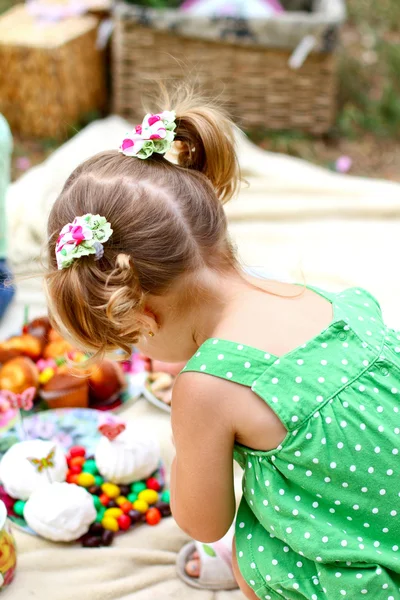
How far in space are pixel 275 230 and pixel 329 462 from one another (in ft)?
4.18

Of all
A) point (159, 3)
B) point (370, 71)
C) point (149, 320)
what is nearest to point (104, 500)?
point (149, 320)

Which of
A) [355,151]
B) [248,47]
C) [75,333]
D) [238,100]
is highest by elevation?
[75,333]

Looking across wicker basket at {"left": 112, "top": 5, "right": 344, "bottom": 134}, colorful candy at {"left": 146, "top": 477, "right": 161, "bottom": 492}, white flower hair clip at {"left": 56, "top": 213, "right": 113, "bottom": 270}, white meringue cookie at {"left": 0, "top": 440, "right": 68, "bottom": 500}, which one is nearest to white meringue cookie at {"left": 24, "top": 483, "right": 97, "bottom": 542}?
white meringue cookie at {"left": 0, "top": 440, "right": 68, "bottom": 500}

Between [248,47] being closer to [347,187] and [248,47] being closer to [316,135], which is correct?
[316,135]

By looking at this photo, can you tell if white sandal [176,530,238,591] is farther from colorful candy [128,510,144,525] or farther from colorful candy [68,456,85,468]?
colorful candy [68,456,85,468]

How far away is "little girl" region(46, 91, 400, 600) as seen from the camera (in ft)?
3.01

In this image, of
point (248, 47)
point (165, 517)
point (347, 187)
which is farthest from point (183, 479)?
point (248, 47)

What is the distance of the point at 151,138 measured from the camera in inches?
39.4

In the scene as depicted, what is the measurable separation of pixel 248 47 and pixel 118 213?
1952 mm

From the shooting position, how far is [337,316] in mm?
982

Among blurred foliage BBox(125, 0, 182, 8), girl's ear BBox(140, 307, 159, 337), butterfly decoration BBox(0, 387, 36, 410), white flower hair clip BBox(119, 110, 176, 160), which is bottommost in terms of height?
butterfly decoration BBox(0, 387, 36, 410)

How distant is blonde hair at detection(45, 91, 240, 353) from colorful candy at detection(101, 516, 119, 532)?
15.4 inches

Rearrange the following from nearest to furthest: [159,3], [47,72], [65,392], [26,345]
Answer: [65,392] < [26,345] < [47,72] < [159,3]

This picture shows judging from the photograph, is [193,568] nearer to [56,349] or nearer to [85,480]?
[85,480]
